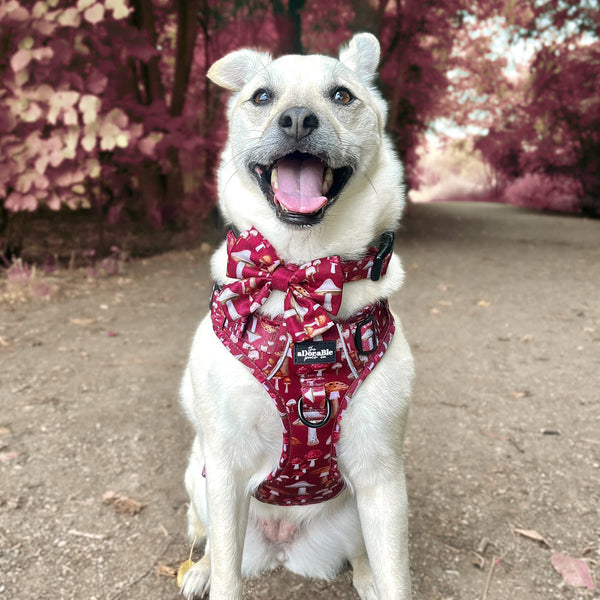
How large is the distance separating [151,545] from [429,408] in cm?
192

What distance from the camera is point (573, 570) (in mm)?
2238

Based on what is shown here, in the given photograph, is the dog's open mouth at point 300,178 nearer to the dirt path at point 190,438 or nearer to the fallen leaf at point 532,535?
the dirt path at point 190,438

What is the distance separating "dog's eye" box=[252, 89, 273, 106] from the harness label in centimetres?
78

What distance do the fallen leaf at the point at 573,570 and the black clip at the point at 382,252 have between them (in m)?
1.37

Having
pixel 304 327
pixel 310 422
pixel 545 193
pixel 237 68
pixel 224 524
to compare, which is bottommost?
pixel 545 193

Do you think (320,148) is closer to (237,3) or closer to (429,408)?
(429,408)

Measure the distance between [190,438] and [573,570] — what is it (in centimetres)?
191

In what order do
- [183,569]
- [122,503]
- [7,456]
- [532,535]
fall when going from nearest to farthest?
[183,569] < [532,535] < [122,503] < [7,456]

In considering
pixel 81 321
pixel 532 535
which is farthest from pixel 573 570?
pixel 81 321

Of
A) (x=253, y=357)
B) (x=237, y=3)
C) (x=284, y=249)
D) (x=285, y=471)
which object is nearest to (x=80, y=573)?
(x=285, y=471)

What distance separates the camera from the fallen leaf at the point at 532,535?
242cm

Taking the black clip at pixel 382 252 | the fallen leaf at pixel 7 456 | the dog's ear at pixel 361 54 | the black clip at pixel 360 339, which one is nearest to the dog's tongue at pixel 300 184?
the black clip at pixel 382 252

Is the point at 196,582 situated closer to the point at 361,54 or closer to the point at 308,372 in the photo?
the point at 308,372

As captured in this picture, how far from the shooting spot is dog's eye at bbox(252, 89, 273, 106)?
1881mm
